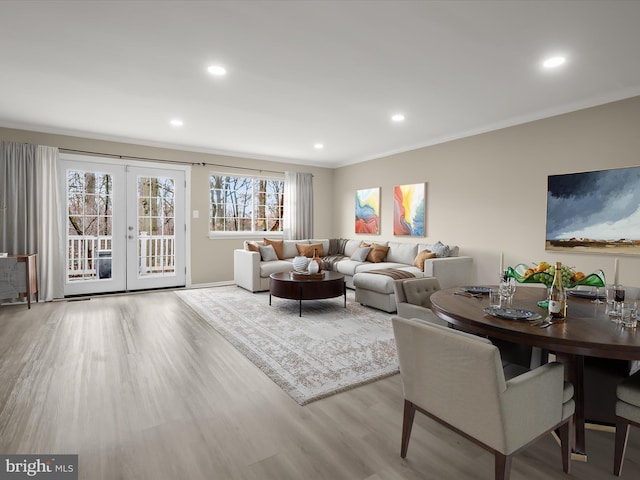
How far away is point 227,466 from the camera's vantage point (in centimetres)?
165

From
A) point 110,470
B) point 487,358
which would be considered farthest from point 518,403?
point 110,470

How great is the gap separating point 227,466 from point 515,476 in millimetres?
1350

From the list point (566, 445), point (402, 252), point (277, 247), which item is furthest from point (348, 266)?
point (566, 445)

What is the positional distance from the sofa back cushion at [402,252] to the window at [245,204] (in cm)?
255

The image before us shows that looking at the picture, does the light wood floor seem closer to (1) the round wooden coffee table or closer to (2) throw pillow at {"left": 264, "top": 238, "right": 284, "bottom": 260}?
(1) the round wooden coffee table

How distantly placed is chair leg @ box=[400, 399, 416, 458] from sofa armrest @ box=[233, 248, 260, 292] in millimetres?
4239

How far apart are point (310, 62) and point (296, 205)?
14.6 ft

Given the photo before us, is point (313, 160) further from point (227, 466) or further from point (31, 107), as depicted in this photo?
point (227, 466)

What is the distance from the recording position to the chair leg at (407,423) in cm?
168

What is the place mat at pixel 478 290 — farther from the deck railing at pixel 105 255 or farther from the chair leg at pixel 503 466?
the deck railing at pixel 105 255

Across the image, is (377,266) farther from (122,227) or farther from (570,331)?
(122,227)

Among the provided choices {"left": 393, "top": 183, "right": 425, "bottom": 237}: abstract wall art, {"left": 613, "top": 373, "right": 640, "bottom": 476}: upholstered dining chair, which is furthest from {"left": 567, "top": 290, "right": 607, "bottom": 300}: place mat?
{"left": 393, "top": 183, "right": 425, "bottom": 237}: abstract wall art

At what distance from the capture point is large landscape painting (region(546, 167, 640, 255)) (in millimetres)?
3502

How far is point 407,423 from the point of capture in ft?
5.55
